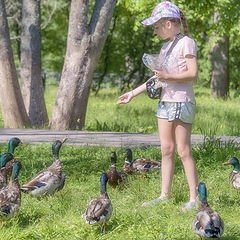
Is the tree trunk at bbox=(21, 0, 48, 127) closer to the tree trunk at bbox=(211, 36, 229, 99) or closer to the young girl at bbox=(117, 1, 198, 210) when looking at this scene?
the young girl at bbox=(117, 1, 198, 210)

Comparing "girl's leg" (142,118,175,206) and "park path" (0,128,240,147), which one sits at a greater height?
"girl's leg" (142,118,175,206)

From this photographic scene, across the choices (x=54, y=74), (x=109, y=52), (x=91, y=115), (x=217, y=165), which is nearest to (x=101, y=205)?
(x=217, y=165)

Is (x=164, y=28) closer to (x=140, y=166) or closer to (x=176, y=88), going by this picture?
(x=176, y=88)

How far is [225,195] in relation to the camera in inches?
354

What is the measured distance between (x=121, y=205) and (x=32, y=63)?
964 centimetres

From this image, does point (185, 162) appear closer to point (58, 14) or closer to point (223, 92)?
point (223, 92)

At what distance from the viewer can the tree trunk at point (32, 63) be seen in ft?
57.4

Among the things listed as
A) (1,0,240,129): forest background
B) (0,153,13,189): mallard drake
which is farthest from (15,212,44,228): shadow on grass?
(1,0,240,129): forest background

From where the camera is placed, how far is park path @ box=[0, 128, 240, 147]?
13.7 metres

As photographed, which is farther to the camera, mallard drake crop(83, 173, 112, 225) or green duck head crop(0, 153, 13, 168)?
green duck head crop(0, 153, 13, 168)

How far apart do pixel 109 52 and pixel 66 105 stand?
69.8 feet

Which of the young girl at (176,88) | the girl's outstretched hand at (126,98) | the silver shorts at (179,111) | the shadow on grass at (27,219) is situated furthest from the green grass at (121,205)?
the girl's outstretched hand at (126,98)

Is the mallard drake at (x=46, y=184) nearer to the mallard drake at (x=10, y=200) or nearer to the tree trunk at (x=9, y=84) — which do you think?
the mallard drake at (x=10, y=200)

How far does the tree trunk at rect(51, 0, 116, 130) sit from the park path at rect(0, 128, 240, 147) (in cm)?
83
